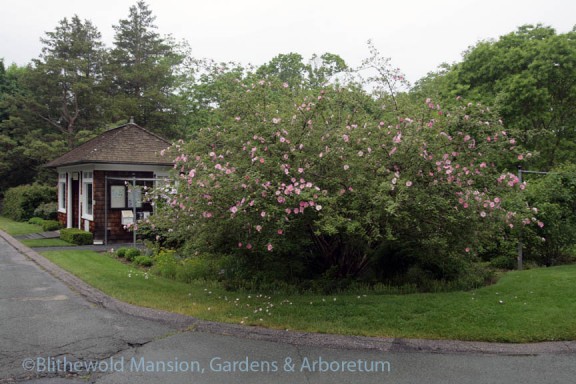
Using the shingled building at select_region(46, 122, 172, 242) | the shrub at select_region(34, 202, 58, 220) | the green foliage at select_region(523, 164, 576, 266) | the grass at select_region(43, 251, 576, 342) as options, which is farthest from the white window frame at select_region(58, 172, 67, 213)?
the green foliage at select_region(523, 164, 576, 266)

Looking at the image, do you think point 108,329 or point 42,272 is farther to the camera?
point 42,272

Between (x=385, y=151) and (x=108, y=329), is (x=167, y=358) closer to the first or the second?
(x=108, y=329)

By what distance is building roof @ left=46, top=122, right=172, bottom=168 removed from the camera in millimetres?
17781

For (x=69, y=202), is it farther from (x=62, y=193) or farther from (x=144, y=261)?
(x=144, y=261)

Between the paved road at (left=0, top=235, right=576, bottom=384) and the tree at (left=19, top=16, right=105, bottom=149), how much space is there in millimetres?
28811

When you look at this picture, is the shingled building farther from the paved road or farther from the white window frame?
the paved road

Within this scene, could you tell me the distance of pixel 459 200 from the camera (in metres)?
7.15

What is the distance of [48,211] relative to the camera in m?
25.4

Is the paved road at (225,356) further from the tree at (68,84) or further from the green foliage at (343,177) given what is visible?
the tree at (68,84)

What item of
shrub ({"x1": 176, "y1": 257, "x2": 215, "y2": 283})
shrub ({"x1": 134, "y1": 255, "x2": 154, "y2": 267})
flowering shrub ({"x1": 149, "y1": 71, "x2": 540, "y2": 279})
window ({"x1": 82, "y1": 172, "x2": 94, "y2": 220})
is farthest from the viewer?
window ({"x1": 82, "y1": 172, "x2": 94, "y2": 220})

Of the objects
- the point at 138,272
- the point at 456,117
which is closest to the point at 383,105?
the point at 456,117

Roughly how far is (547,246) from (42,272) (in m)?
12.5

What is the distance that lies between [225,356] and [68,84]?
34.3m

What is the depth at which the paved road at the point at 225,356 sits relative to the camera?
16.5ft
